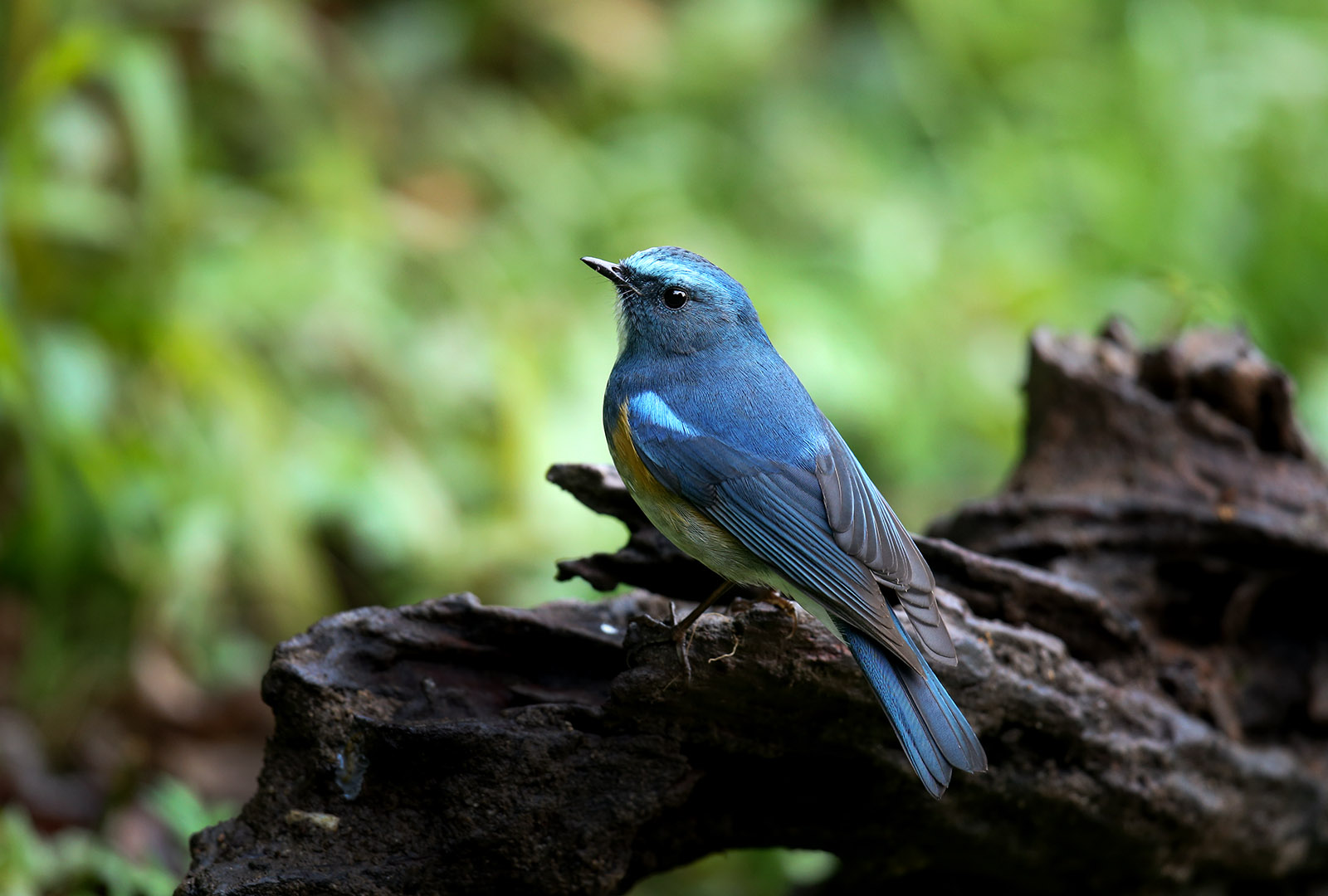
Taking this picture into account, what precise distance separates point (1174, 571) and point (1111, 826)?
78 centimetres

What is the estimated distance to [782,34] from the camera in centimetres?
753

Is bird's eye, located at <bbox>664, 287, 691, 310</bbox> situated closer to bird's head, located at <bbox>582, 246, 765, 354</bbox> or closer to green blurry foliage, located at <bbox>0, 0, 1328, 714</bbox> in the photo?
bird's head, located at <bbox>582, 246, 765, 354</bbox>

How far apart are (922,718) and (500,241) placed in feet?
13.9

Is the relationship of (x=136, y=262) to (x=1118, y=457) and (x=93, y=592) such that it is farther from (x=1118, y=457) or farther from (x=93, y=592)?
(x=1118, y=457)

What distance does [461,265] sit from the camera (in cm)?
585

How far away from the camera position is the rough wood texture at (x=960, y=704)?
2.55 meters

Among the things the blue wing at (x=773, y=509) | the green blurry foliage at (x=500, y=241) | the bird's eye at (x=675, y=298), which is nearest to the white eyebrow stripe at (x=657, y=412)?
the blue wing at (x=773, y=509)

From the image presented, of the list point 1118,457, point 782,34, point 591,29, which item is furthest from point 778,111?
point 1118,457

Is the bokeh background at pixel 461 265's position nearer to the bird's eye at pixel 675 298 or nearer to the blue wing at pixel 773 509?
the blue wing at pixel 773 509

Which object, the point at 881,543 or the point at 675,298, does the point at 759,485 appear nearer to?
the point at 881,543

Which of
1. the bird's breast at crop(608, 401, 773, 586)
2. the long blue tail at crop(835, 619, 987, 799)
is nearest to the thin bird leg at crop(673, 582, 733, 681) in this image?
the bird's breast at crop(608, 401, 773, 586)

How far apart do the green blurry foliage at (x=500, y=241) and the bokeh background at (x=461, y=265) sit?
0.02m

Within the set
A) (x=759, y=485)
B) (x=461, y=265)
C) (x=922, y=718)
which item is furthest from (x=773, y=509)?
(x=461, y=265)

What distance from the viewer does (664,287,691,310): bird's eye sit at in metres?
3.20
